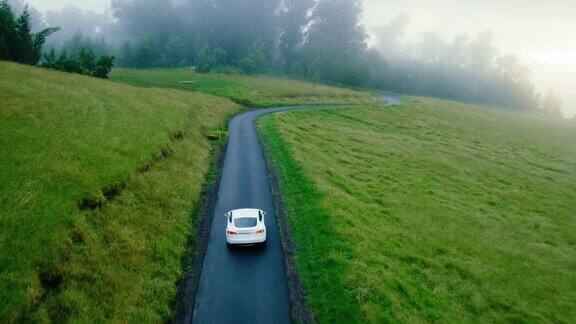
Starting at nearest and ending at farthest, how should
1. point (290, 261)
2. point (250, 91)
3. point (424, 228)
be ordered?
point (290, 261) < point (424, 228) < point (250, 91)

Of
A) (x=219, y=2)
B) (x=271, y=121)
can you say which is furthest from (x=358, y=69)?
(x=271, y=121)

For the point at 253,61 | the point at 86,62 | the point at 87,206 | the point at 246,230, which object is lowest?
the point at 246,230

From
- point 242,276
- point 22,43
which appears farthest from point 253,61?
point 242,276

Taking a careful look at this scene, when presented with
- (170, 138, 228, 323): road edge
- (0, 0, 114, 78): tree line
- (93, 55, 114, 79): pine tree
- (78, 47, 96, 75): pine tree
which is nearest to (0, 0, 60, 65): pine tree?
(0, 0, 114, 78): tree line

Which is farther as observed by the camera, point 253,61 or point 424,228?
point 253,61

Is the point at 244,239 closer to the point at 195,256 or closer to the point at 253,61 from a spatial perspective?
the point at 195,256

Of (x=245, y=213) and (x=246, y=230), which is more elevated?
(x=245, y=213)

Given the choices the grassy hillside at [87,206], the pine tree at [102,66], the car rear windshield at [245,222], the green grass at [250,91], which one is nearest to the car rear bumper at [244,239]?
the car rear windshield at [245,222]

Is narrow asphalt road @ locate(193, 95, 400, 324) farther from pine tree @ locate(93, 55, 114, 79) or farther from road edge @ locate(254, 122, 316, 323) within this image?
pine tree @ locate(93, 55, 114, 79)
